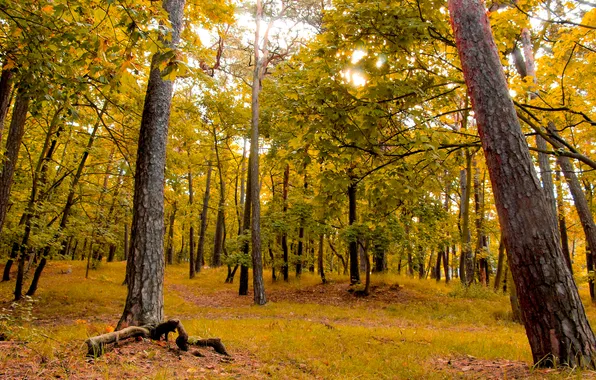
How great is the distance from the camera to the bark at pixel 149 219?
5.39 metres

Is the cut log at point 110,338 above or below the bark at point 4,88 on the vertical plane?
below

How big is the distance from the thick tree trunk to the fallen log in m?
4.03

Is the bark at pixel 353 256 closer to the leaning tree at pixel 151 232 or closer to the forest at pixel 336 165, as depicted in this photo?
the forest at pixel 336 165

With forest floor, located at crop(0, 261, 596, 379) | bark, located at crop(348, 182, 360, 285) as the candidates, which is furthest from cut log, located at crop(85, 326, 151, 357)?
bark, located at crop(348, 182, 360, 285)

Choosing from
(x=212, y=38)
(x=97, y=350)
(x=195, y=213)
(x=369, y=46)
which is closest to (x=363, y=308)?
(x=369, y=46)

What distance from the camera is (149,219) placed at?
222 inches

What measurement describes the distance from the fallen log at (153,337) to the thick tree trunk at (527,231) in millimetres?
4025

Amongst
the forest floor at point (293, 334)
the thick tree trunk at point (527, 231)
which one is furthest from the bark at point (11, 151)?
the thick tree trunk at point (527, 231)

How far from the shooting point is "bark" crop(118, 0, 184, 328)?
17.7ft

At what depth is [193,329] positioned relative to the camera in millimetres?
7352

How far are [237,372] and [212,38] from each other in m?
14.5

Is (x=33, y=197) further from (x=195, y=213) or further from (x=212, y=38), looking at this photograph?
(x=195, y=213)

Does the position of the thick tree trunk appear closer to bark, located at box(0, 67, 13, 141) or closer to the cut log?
the cut log

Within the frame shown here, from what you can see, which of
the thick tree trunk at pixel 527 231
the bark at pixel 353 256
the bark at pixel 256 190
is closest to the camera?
the thick tree trunk at pixel 527 231
